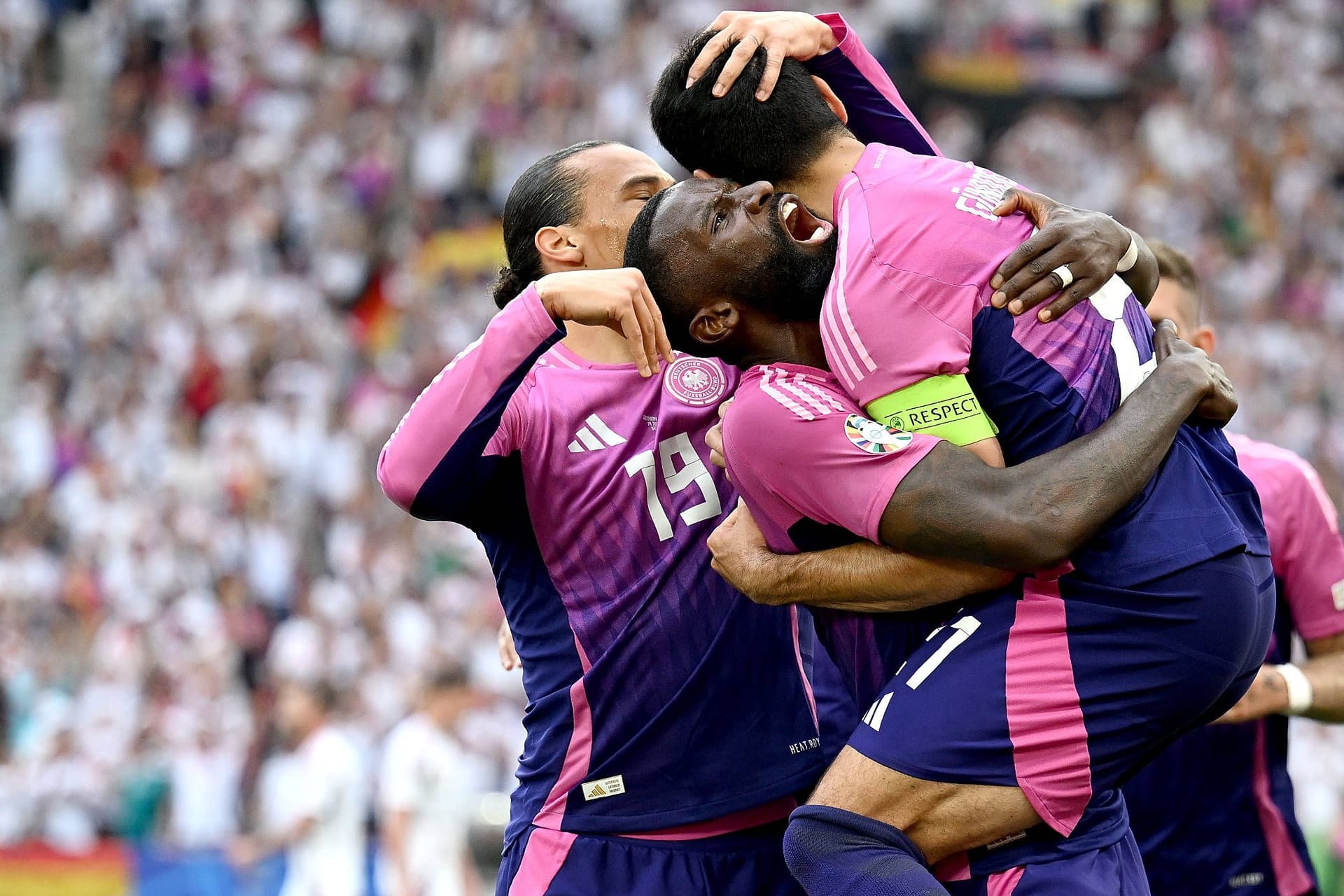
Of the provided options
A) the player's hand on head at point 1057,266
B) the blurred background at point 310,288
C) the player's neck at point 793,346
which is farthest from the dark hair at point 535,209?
the blurred background at point 310,288

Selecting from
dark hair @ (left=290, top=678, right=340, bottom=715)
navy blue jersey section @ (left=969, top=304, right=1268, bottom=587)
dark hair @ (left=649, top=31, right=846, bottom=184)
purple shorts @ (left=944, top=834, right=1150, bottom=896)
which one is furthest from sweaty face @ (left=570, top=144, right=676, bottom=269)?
dark hair @ (left=290, top=678, right=340, bottom=715)

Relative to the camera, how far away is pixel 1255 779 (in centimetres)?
514

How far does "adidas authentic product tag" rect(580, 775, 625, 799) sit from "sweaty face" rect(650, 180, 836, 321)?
4.19 ft

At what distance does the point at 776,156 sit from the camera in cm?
387

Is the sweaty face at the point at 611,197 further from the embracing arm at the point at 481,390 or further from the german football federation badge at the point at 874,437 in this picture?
the german football federation badge at the point at 874,437

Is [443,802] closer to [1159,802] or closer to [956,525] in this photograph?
[1159,802]

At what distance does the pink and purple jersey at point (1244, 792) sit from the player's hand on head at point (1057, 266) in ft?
5.92

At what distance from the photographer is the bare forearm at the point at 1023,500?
10.8 feet

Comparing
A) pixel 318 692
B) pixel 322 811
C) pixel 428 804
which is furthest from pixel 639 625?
pixel 318 692

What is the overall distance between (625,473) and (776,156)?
89 centimetres

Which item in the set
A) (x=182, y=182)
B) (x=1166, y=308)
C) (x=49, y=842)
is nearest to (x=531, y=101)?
(x=182, y=182)

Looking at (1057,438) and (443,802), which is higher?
(1057,438)

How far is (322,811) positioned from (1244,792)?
6.22 meters

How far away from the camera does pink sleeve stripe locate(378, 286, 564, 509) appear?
387 cm
